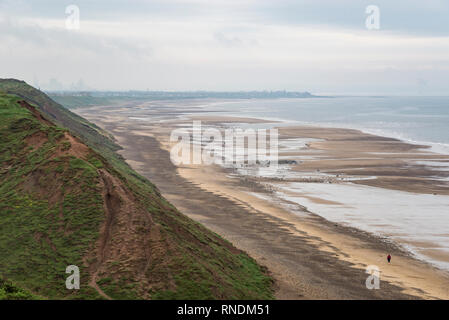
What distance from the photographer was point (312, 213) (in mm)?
42719

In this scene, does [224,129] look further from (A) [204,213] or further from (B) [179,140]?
(A) [204,213]

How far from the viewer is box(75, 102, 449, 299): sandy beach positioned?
1095 inches

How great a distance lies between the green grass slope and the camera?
21.8 m

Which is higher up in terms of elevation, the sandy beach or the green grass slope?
the green grass slope

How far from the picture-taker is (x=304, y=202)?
46.8 m

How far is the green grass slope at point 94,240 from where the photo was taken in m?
21.8

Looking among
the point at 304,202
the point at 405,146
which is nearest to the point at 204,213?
the point at 304,202

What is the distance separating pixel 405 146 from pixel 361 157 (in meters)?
18.9

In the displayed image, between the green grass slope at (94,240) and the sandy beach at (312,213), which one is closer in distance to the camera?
the green grass slope at (94,240)

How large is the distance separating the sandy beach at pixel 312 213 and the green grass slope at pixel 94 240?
382 cm

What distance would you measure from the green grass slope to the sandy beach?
3.82 meters

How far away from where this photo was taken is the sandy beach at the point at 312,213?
91.2ft

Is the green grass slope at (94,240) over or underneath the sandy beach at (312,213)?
over

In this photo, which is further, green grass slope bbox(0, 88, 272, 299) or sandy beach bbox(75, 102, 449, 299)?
sandy beach bbox(75, 102, 449, 299)
